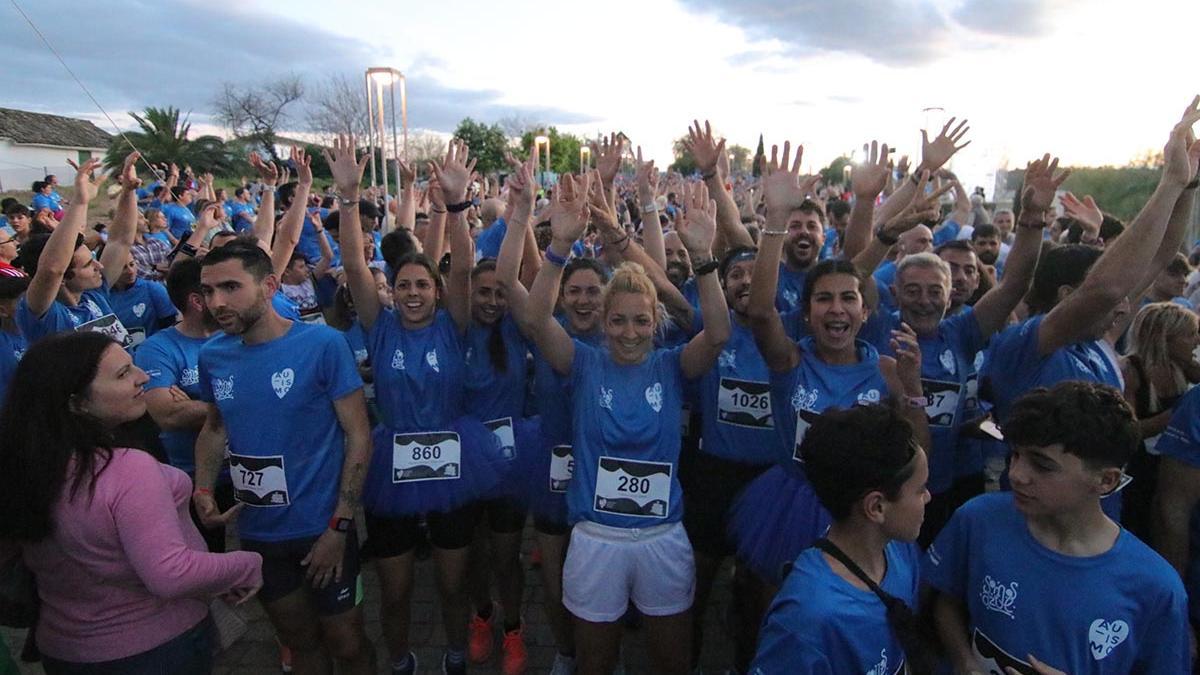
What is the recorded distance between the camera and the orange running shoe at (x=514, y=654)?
141 inches

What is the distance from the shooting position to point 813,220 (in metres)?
4.53

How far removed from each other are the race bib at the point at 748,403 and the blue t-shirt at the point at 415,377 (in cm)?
136

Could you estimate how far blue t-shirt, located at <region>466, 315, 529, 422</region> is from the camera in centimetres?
351

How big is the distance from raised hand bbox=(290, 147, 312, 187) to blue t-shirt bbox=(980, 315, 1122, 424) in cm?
399

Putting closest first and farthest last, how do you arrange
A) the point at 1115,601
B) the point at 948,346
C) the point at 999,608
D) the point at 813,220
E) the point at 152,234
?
the point at 1115,601, the point at 999,608, the point at 948,346, the point at 813,220, the point at 152,234

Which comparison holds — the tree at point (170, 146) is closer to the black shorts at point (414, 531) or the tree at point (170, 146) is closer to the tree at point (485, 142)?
the tree at point (485, 142)

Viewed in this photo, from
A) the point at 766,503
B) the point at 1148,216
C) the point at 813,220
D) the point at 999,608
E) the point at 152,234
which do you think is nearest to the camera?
the point at 999,608

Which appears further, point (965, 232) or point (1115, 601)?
point (965, 232)

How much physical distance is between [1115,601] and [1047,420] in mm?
480

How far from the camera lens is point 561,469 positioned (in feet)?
10.9

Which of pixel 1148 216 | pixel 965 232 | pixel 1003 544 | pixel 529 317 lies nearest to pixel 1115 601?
pixel 1003 544


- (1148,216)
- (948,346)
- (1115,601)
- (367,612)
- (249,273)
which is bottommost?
(367,612)

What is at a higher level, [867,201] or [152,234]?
[867,201]

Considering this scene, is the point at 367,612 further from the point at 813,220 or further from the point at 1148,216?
the point at 1148,216
